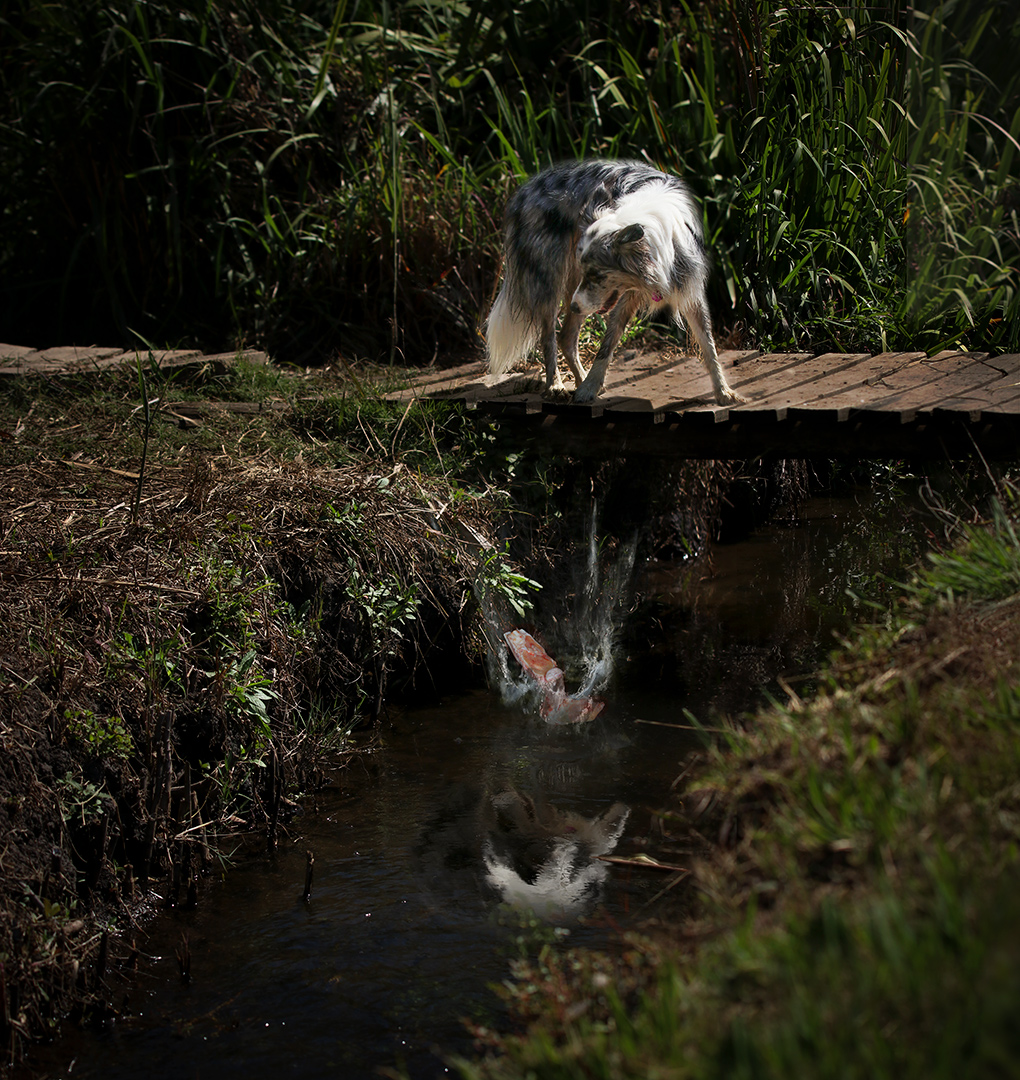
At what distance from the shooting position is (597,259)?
4.50 metres

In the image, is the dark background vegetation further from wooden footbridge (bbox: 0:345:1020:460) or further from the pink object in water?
the pink object in water

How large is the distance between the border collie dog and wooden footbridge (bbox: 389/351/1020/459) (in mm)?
166

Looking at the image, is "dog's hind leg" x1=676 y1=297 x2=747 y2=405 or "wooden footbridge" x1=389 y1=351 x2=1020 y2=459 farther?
"dog's hind leg" x1=676 y1=297 x2=747 y2=405

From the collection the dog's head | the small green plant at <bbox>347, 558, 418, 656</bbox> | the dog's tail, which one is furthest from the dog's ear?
the small green plant at <bbox>347, 558, 418, 656</bbox>

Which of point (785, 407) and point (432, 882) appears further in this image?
point (785, 407)

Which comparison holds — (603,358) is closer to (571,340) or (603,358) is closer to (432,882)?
(571,340)

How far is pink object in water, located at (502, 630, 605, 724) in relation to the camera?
4.58 m

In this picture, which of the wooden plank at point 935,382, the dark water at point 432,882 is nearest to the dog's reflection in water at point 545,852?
the dark water at point 432,882

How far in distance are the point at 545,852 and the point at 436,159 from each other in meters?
5.22

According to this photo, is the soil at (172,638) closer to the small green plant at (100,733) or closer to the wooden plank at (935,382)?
the small green plant at (100,733)

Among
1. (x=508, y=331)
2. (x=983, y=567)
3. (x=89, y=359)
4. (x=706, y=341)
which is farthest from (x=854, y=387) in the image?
(x=89, y=359)

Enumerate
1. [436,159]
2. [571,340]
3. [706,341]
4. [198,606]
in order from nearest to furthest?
[198,606] < [706,341] < [571,340] < [436,159]

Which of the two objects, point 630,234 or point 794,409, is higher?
point 630,234

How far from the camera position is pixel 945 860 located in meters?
1.64
